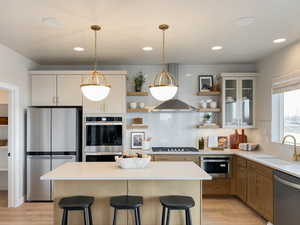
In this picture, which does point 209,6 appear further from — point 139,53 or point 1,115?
point 1,115

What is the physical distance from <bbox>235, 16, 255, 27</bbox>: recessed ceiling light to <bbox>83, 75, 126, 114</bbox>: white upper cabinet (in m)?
2.35

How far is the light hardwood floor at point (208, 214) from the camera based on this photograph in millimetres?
3375

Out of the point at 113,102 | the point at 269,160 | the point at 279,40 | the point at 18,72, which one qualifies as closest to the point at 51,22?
the point at 18,72

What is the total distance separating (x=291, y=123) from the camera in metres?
3.74

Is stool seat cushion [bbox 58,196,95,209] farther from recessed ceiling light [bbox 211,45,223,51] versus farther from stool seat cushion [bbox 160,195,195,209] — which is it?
recessed ceiling light [bbox 211,45,223,51]

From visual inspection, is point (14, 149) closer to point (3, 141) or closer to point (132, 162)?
point (3, 141)

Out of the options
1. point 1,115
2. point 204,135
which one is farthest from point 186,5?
point 1,115

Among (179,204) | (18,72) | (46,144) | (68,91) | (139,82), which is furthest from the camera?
(139,82)

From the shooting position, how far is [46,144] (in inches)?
164

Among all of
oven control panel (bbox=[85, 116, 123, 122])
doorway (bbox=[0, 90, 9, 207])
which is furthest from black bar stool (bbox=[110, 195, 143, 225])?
doorway (bbox=[0, 90, 9, 207])

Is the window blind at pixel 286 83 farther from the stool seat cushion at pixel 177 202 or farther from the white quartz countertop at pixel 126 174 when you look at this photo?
the stool seat cushion at pixel 177 202

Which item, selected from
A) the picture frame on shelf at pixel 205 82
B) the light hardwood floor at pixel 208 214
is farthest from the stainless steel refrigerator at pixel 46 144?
the picture frame on shelf at pixel 205 82

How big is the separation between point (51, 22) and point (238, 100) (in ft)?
12.0

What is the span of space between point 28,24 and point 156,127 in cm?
308
